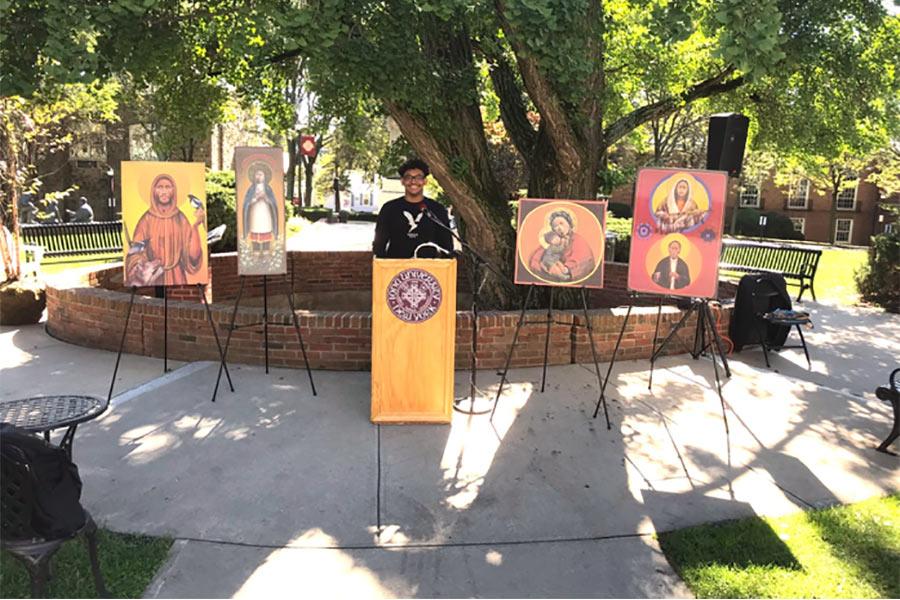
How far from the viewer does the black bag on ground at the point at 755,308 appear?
711 centimetres

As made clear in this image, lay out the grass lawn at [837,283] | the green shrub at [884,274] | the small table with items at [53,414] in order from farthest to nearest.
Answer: the grass lawn at [837,283] → the green shrub at [884,274] → the small table with items at [53,414]

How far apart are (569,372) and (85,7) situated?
16.4 feet

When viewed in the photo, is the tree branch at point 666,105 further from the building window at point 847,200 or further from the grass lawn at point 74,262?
the building window at point 847,200

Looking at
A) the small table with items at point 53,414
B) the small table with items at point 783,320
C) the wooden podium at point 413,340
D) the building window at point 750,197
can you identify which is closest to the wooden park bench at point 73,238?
the wooden podium at point 413,340

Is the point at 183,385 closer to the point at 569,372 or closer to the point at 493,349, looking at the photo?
the point at 493,349

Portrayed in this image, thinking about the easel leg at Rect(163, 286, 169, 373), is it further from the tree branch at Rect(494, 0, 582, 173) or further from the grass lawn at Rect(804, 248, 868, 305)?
the grass lawn at Rect(804, 248, 868, 305)

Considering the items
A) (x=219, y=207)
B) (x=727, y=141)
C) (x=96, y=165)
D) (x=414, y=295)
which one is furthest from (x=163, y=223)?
(x=96, y=165)

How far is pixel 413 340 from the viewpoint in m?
4.80

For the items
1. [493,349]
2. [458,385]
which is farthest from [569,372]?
[458,385]

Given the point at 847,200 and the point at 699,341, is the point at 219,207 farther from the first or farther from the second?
the point at 847,200

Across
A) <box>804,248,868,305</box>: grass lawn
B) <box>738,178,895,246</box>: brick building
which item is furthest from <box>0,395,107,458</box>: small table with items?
<box>738,178,895,246</box>: brick building

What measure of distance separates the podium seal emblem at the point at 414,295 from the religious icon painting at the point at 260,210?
1.37m

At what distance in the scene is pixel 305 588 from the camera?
290 centimetres

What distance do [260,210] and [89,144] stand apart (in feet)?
96.5
